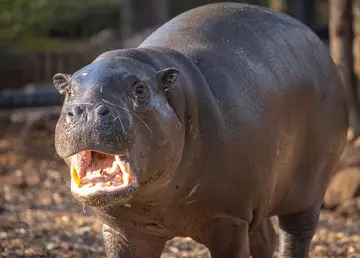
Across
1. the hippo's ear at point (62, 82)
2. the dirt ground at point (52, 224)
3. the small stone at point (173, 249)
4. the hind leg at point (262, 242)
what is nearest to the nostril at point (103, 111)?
the hippo's ear at point (62, 82)

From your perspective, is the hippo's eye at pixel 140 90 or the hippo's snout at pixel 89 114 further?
the hippo's eye at pixel 140 90

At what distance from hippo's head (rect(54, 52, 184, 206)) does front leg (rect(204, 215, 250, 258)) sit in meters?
0.41

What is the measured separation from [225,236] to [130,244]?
1.29 ft

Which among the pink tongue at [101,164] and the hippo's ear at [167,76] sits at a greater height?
the hippo's ear at [167,76]

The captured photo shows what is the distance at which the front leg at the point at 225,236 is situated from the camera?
3801 millimetres

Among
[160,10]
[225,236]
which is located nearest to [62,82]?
[225,236]

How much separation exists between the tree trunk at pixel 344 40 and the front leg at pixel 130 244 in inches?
187

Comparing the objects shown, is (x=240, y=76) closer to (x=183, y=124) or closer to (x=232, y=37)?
(x=232, y=37)

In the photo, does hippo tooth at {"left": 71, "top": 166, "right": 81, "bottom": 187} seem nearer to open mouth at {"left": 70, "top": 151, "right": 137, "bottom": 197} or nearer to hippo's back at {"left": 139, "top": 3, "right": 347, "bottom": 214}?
open mouth at {"left": 70, "top": 151, "right": 137, "bottom": 197}

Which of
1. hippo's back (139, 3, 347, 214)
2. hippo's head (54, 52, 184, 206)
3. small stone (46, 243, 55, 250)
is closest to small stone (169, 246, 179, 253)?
small stone (46, 243, 55, 250)

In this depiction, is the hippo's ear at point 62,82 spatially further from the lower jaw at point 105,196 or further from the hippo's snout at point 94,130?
the lower jaw at point 105,196

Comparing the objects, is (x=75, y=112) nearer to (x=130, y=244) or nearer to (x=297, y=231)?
(x=130, y=244)

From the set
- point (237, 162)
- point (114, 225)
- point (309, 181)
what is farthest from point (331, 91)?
point (114, 225)

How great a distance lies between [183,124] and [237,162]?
0.33 metres
